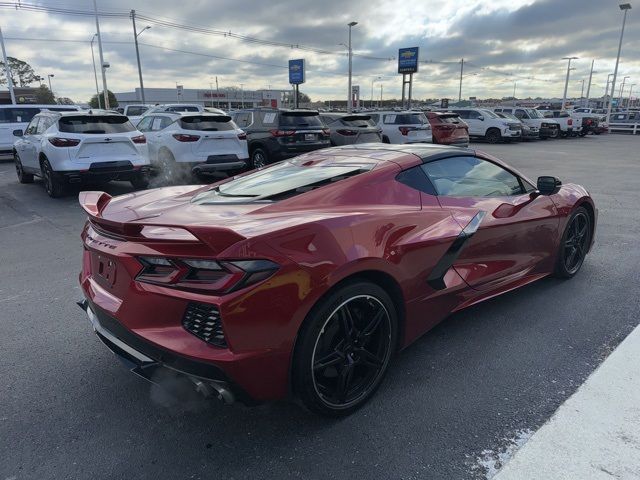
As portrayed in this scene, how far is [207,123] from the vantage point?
33.5 feet

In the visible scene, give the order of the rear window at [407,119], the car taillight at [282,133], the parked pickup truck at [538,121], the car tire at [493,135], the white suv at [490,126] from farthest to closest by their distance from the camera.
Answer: the parked pickup truck at [538,121] < the car tire at [493,135] < the white suv at [490,126] < the rear window at [407,119] < the car taillight at [282,133]

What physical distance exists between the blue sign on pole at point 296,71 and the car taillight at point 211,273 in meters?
42.5

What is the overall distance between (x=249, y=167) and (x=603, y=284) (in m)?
8.89

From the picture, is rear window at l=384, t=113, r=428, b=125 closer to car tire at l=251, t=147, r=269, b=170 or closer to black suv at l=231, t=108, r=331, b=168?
black suv at l=231, t=108, r=331, b=168

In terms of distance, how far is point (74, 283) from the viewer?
182 inches

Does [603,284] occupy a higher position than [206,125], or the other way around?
[206,125]

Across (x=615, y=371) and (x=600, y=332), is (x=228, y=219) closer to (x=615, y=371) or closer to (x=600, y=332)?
(x=615, y=371)

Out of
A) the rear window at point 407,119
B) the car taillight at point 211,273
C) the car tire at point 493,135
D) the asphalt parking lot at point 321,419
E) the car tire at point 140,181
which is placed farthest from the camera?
the car tire at point 493,135

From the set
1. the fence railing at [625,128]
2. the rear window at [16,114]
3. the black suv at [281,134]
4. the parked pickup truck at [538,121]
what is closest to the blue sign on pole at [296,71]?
the parked pickup truck at [538,121]

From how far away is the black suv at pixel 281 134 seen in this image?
1111 centimetres

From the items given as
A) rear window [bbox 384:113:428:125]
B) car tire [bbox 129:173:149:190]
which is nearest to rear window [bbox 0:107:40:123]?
car tire [bbox 129:173:149:190]

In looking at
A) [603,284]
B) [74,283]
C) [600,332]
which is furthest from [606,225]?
[74,283]

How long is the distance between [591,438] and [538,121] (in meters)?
28.8

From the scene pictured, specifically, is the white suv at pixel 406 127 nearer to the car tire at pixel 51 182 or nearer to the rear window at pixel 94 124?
the rear window at pixel 94 124
